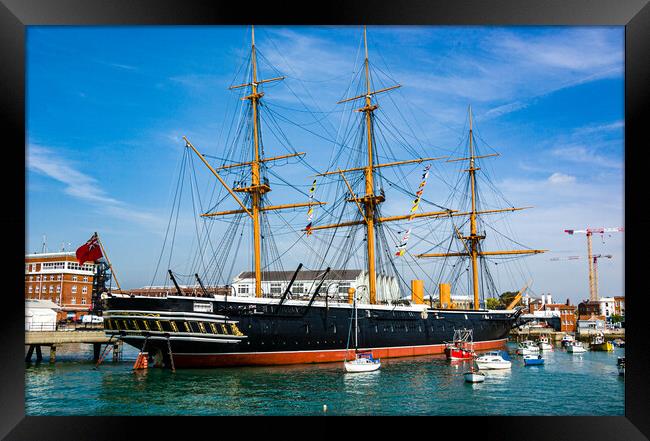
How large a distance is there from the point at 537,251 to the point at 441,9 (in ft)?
104

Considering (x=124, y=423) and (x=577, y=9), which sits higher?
(x=577, y=9)

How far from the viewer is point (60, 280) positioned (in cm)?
3944

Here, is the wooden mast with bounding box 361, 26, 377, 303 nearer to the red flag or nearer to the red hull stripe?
the red hull stripe

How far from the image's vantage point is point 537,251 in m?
40.6

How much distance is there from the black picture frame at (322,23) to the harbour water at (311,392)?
3.96 m

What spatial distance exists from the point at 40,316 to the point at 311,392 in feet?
70.9

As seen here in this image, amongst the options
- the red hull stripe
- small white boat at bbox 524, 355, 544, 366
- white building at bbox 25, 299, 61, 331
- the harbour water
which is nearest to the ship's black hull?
the red hull stripe

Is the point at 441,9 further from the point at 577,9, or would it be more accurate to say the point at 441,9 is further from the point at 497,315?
the point at 497,315

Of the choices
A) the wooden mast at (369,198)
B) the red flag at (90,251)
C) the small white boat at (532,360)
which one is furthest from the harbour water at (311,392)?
the wooden mast at (369,198)

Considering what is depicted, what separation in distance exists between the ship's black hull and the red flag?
6.10ft

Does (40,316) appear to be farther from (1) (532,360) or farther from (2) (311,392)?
(1) (532,360)

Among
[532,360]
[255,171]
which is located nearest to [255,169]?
[255,171]

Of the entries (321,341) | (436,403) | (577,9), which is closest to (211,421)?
(436,403)
